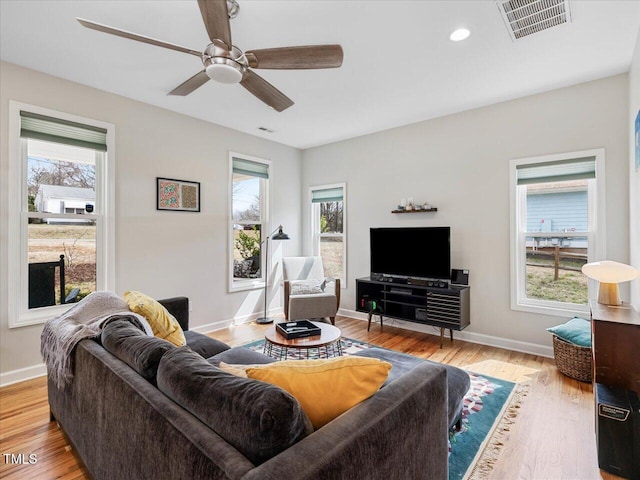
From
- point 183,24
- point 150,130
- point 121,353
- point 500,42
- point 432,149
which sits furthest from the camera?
point 432,149

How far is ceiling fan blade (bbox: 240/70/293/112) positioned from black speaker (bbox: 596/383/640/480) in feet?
9.35

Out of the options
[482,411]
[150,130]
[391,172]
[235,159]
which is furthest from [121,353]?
[391,172]

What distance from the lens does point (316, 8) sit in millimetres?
2172

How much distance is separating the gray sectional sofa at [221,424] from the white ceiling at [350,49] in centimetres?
215

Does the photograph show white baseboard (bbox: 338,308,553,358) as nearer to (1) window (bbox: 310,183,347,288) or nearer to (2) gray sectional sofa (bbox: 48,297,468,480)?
(1) window (bbox: 310,183,347,288)

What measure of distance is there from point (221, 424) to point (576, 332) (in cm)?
321

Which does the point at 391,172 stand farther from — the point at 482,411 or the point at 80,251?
the point at 80,251

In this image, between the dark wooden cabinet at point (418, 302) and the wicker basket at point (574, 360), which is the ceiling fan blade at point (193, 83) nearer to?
the dark wooden cabinet at point (418, 302)

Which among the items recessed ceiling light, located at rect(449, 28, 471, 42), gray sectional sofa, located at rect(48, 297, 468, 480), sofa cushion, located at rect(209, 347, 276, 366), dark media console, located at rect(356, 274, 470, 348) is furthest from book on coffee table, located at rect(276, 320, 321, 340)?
recessed ceiling light, located at rect(449, 28, 471, 42)

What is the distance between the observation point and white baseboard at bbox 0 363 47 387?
2859mm

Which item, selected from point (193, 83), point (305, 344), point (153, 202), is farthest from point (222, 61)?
point (153, 202)

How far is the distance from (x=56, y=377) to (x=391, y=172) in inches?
163

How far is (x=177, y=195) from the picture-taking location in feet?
13.2

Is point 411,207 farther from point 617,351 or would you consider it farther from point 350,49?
point 617,351
